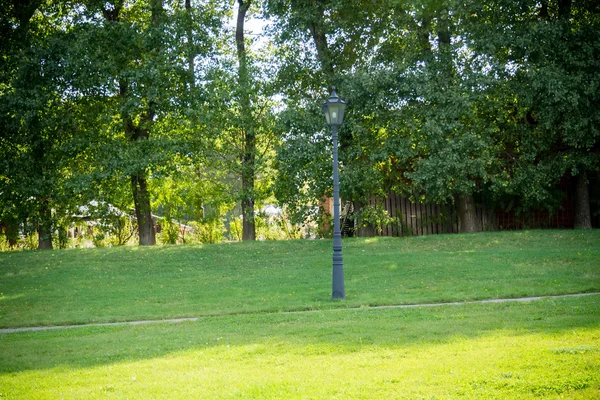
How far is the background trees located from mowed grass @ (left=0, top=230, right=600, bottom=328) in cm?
255

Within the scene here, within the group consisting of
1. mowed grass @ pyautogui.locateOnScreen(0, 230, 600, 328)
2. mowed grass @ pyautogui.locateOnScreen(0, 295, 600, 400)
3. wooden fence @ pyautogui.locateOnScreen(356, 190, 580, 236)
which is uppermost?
wooden fence @ pyautogui.locateOnScreen(356, 190, 580, 236)

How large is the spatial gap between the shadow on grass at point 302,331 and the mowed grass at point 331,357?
0.02m

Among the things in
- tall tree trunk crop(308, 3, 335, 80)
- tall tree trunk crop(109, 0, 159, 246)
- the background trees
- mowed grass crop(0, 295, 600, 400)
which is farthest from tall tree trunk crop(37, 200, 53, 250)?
mowed grass crop(0, 295, 600, 400)

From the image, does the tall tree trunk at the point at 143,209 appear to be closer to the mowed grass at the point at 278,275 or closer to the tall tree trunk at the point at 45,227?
the mowed grass at the point at 278,275

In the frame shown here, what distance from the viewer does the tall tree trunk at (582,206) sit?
23312 millimetres

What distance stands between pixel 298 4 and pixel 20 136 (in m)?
11.2

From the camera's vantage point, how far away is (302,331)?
32.1ft

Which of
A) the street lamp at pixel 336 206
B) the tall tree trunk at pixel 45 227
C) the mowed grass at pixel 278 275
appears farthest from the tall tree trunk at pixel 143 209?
the street lamp at pixel 336 206

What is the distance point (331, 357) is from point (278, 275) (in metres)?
9.39

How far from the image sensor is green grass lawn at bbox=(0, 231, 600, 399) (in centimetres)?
666

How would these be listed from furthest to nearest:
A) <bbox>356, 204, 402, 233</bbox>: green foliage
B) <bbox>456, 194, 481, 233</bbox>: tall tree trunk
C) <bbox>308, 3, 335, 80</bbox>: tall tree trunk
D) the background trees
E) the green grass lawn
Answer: <bbox>456, 194, 481, 233</bbox>: tall tree trunk < <bbox>356, 204, 402, 233</bbox>: green foliage < <bbox>308, 3, 335, 80</bbox>: tall tree trunk < the background trees < the green grass lawn

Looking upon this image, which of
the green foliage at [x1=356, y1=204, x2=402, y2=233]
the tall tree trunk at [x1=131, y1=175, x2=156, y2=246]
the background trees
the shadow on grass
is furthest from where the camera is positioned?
the tall tree trunk at [x1=131, y1=175, x2=156, y2=246]

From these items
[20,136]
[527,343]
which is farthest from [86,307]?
[20,136]

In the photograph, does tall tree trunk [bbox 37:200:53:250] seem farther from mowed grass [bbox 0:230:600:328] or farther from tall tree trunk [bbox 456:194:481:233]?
tall tree trunk [bbox 456:194:481:233]
